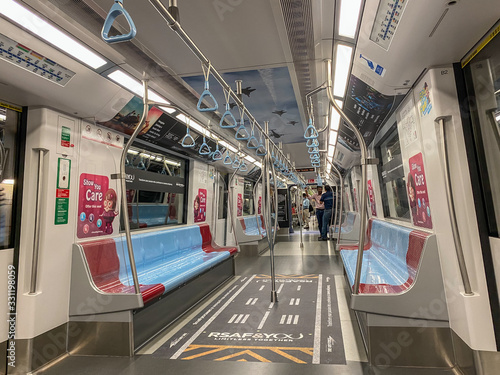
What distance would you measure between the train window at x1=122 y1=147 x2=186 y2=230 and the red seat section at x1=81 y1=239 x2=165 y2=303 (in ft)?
3.58

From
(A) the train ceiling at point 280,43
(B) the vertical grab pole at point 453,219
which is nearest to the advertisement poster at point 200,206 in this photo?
(A) the train ceiling at point 280,43

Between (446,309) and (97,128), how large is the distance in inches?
152

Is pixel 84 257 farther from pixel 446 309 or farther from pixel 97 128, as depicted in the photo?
pixel 446 309

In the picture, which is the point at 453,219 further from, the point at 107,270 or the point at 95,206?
the point at 95,206

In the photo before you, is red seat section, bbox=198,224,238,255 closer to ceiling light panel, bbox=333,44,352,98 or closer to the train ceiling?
the train ceiling

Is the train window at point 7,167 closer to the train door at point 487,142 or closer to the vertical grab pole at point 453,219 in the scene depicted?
the vertical grab pole at point 453,219

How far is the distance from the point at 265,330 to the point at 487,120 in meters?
2.68

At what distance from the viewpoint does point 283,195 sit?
1221 centimetres

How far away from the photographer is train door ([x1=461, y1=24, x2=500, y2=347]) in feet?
6.42

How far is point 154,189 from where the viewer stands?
4.81 metres

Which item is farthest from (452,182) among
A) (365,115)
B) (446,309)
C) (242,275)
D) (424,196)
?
(242,275)

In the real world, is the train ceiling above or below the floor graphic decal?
above

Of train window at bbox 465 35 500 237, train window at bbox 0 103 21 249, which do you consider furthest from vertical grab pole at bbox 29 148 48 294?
train window at bbox 465 35 500 237

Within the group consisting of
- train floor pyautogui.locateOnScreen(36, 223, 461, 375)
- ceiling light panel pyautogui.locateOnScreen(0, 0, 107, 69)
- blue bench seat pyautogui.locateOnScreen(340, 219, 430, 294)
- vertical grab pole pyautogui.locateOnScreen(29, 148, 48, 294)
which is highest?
ceiling light panel pyautogui.locateOnScreen(0, 0, 107, 69)
